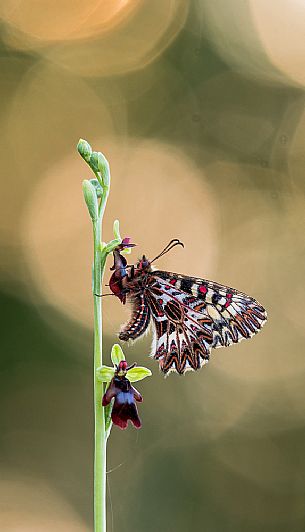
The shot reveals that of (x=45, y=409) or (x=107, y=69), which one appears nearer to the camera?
(x=45, y=409)

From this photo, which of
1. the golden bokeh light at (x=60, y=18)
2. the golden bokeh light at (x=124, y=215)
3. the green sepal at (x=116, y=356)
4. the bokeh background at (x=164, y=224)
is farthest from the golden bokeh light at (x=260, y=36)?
the green sepal at (x=116, y=356)

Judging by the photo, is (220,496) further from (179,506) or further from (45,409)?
(45,409)

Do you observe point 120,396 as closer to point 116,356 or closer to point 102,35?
point 116,356

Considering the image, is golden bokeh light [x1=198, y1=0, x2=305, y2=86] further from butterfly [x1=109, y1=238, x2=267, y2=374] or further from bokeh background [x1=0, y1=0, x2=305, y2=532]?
butterfly [x1=109, y1=238, x2=267, y2=374]

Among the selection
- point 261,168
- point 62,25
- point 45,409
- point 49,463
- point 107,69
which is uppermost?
point 62,25

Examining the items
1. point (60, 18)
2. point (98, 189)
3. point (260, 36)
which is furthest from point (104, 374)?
point (60, 18)

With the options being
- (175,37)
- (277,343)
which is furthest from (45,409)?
(175,37)
